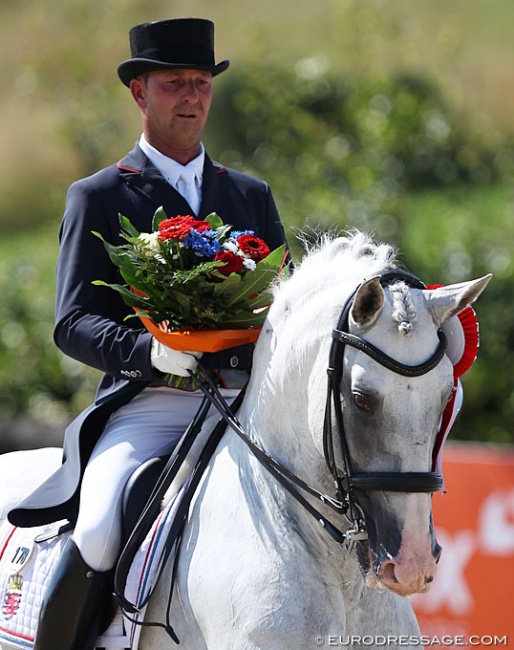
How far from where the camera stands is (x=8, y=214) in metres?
22.1

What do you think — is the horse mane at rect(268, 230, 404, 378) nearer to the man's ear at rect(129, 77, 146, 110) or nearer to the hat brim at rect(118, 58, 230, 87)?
the hat brim at rect(118, 58, 230, 87)

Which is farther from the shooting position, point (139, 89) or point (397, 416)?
point (139, 89)

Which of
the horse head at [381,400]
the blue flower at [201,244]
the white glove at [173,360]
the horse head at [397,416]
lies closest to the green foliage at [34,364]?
the white glove at [173,360]

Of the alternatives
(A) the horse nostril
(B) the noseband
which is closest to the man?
(B) the noseband

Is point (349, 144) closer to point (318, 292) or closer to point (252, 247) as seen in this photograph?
point (252, 247)

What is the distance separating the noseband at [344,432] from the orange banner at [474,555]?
4167mm

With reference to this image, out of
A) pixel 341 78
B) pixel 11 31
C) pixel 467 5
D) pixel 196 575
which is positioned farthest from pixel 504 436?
pixel 11 31

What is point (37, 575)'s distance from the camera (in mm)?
3998

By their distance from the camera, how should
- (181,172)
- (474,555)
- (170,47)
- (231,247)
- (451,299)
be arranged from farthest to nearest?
1. (474,555)
2. (181,172)
3. (170,47)
4. (231,247)
5. (451,299)

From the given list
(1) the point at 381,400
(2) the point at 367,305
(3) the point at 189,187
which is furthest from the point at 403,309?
(3) the point at 189,187

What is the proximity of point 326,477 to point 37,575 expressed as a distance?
49.4 inches

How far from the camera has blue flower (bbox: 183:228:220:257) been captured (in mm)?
3721

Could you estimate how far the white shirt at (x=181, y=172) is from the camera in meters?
4.35

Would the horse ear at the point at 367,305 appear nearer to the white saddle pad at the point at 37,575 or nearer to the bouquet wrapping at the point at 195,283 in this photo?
the bouquet wrapping at the point at 195,283
